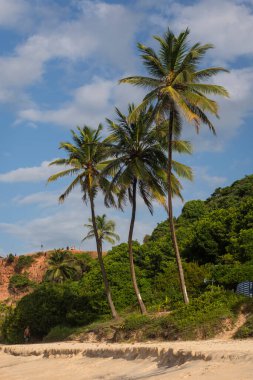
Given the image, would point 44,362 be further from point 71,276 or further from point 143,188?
point 71,276

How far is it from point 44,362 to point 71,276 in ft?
144

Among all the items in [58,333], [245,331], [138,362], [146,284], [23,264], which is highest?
[23,264]

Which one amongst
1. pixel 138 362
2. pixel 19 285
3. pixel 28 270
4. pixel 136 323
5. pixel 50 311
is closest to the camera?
pixel 138 362

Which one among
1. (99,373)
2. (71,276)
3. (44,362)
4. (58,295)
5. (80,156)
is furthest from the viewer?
(71,276)

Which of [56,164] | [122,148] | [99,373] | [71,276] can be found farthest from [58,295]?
[71,276]

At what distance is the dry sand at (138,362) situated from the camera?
35.7ft

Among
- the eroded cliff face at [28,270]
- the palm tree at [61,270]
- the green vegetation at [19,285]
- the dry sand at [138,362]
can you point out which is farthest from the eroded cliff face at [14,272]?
the dry sand at [138,362]

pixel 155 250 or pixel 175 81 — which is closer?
pixel 175 81

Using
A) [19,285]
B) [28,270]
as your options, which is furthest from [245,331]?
[28,270]

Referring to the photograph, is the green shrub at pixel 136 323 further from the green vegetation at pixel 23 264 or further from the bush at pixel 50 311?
the green vegetation at pixel 23 264

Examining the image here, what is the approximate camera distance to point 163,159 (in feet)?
85.1

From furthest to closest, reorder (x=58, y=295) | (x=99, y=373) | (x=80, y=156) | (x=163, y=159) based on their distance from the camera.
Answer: (x=58, y=295)
(x=80, y=156)
(x=163, y=159)
(x=99, y=373)

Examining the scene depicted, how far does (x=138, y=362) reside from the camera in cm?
1541

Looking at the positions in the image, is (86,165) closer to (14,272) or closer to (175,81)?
(175,81)
